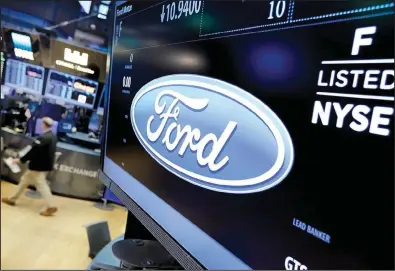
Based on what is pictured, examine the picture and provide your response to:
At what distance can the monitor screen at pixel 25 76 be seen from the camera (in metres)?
6.09

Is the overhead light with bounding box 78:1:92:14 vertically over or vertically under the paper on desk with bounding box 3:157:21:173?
over

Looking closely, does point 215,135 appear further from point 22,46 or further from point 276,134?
point 22,46

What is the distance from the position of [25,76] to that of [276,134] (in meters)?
6.38

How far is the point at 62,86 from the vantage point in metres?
6.32

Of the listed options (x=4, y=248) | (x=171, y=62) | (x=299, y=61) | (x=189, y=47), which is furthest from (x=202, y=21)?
(x=4, y=248)

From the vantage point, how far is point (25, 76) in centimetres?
630

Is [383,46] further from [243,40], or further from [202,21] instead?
[202,21]

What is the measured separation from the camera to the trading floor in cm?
386

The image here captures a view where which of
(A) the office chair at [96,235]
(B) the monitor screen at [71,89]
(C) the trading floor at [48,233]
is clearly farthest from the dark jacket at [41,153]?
(A) the office chair at [96,235]

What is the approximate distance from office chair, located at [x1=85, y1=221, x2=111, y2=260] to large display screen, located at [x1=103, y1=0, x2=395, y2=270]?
2136 millimetres

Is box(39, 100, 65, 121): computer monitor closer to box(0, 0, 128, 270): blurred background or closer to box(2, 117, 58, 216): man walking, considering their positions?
box(0, 0, 128, 270): blurred background

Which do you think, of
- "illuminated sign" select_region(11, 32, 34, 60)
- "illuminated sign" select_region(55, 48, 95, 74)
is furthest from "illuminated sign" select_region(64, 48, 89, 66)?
"illuminated sign" select_region(11, 32, 34, 60)

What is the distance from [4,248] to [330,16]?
4.32 metres

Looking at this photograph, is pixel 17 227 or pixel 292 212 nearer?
pixel 292 212
